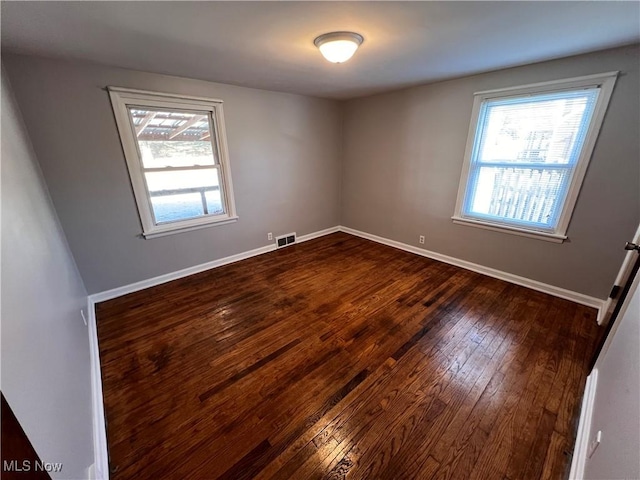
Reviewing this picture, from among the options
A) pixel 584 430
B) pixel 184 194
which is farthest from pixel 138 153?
pixel 584 430

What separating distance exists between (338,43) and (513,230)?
2.67 meters

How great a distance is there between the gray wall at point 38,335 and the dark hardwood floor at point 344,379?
1.28ft

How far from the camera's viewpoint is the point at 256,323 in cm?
237

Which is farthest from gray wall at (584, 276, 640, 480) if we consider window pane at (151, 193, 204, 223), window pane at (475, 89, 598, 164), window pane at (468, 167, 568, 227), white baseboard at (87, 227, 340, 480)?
window pane at (151, 193, 204, 223)

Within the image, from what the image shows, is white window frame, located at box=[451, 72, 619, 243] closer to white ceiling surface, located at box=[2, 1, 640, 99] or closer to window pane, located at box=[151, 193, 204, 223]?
white ceiling surface, located at box=[2, 1, 640, 99]

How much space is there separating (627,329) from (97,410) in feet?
9.72

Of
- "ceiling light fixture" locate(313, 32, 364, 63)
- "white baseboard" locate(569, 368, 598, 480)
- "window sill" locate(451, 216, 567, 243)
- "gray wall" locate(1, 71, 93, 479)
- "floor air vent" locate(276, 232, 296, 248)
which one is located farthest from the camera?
"floor air vent" locate(276, 232, 296, 248)

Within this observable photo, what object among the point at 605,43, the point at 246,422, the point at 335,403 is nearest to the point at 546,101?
the point at 605,43

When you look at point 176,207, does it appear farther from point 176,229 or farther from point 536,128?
point 536,128

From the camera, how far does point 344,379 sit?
1776mm

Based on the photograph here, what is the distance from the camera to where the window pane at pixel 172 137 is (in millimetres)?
2672

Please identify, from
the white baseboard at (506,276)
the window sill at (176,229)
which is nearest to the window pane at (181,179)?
the window sill at (176,229)

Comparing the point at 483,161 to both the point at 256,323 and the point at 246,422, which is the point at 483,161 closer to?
the point at 256,323

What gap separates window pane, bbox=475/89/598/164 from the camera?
7.59 ft
